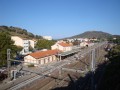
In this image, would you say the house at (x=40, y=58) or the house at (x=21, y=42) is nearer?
the house at (x=40, y=58)

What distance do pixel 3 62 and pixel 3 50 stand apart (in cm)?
236

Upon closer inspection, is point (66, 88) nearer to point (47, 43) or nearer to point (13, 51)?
point (13, 51)

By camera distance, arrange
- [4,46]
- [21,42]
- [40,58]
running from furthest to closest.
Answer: [21,42]
[40,58]
[4,46]

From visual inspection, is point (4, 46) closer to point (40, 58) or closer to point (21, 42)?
point (40, 58)

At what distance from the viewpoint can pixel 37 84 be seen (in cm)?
1833

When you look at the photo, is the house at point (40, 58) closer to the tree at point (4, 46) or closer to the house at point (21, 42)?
the tree at point (4, 46)

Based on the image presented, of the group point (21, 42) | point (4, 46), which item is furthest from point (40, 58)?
point (21, 42)

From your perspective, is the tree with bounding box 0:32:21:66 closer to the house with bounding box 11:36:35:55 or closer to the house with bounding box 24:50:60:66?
the house with bounding box 24:50:60:66

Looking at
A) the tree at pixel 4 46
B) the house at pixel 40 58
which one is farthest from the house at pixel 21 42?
the tree at pixel 4 46

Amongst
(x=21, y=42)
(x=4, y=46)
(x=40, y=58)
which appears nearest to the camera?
(x=4, y=46)

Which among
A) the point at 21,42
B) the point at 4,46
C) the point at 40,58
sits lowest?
the point at 40,58

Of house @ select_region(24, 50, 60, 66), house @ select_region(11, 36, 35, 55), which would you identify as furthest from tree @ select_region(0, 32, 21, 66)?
house @ select_region(11, 36, 35, 55)

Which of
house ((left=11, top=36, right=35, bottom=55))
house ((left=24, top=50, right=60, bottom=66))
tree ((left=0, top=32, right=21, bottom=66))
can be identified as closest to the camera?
tree ((left=0, top=32, right=21, bottom=66))

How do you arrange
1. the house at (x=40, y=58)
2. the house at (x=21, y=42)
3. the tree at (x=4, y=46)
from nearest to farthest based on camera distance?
the tree at (x=4, y=46), the house at (x=40, y=58), the house at (x=21, y=42)
